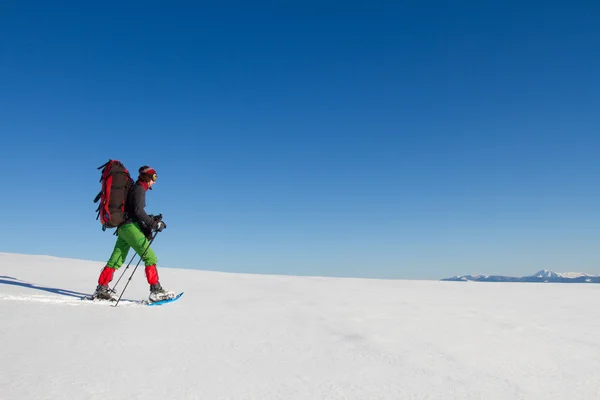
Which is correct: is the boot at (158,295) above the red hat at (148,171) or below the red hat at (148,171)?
below

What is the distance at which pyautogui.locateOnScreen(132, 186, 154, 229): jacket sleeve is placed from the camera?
17.8ft

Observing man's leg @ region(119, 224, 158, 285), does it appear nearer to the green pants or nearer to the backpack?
the green pants

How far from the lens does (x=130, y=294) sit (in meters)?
6.14

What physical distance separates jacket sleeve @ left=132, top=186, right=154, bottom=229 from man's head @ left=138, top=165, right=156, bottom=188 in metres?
0.21

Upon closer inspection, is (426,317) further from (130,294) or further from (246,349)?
(130,294)

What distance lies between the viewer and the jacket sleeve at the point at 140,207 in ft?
17.8

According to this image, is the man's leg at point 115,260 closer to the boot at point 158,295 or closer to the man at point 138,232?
the man at point 138,232

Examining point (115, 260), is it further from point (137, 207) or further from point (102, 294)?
point (137, 207)

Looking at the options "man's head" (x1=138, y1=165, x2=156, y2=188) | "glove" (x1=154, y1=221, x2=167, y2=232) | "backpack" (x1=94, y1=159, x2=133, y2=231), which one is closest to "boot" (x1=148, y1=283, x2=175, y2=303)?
"glove" (x1=154, y1=221, x2=167, y2=232)

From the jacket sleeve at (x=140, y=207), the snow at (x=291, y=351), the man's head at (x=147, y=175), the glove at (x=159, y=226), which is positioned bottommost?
the snow at (x=291, y=351)

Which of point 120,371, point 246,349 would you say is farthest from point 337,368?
point 120,371

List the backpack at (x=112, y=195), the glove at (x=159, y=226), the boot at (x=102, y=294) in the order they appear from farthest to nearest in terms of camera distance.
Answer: the glove at (x=159, y=226)
the backpack at (x=112, y=195)
the boot at (x=102, y=294)

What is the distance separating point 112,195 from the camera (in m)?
5.30

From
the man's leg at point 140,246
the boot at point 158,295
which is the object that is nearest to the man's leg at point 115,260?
the man's leg at point 140,246
